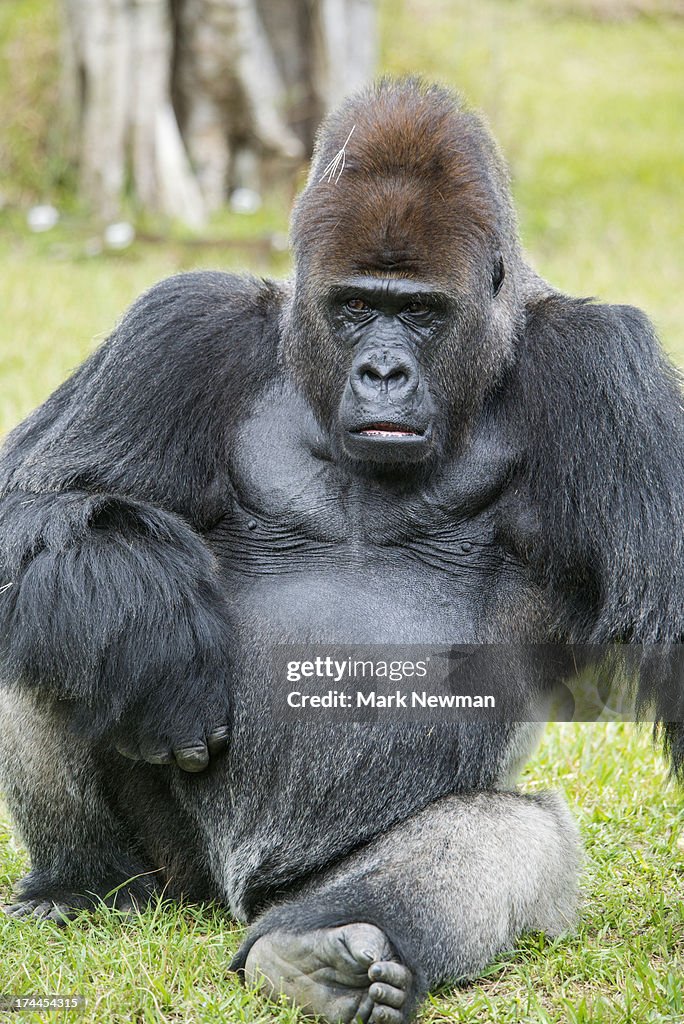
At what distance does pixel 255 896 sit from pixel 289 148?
28.6ft

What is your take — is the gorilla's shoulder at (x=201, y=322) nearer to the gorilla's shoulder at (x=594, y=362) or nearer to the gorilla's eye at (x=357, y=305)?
the gorilla's eye at (x=357, y=305)

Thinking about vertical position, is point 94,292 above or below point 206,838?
above

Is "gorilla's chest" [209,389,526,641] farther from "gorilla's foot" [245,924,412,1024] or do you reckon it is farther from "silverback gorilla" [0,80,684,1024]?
"gorilla's foot" [245,924,412,1024]

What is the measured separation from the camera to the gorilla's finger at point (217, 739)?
342 centimetres

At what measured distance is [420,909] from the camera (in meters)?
3.20

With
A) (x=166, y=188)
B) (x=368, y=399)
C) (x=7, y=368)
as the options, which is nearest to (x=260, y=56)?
(x=166, y=188)

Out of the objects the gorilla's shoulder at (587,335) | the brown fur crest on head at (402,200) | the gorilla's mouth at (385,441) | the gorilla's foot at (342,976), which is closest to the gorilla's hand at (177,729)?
the gorilla's foot at (342,976)

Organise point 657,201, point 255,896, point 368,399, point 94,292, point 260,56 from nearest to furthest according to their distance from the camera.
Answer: point 368,399 < point 255,896 < point 94,292 < point 260,56 < point 657,201

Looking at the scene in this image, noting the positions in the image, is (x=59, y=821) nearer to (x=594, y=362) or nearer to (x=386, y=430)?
(x=386, y=430)

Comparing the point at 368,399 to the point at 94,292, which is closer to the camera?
the point at 368,399

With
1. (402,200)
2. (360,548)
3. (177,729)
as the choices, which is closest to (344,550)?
(360,548)

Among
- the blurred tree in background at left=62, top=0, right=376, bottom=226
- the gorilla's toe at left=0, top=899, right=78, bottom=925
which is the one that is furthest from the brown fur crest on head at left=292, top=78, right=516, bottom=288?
the blurred tree in background at left=62, top=0, right=376, bottom=226

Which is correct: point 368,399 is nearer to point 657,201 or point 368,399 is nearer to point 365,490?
point 365,490

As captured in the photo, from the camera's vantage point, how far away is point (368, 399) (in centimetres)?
325
